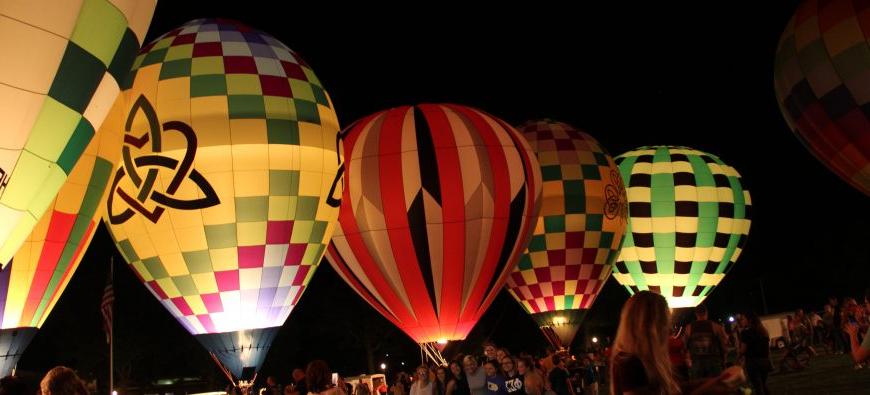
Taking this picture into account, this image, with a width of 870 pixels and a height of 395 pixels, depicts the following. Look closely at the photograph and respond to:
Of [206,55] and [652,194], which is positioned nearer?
[206,55]

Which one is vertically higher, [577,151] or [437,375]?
[577,151]

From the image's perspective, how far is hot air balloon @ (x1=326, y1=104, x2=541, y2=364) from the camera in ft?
36.2

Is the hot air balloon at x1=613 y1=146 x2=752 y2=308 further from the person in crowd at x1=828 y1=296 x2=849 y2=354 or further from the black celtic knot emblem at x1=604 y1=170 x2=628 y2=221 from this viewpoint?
the person in crowd at x1=828 y1=296 x2=849 y2=354

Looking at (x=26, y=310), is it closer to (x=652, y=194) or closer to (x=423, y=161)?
(x=423, y=161)

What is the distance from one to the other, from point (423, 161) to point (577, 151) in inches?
173

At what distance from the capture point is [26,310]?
8.37 meters

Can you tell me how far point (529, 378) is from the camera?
636 cm

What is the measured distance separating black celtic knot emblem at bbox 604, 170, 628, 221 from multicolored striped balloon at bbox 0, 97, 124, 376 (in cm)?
814

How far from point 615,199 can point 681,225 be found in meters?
1.71

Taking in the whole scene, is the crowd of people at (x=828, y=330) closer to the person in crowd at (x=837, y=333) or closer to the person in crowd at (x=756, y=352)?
the person in crowd at (x=837, y=333)

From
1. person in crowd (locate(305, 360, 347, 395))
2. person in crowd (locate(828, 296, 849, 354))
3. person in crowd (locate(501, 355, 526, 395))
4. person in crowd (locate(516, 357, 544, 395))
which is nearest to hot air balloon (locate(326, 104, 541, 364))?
person in crowd (locate(828, 296, 849, 354))

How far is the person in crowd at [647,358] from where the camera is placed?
270cm

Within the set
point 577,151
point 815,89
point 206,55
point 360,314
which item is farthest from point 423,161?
point 360,314

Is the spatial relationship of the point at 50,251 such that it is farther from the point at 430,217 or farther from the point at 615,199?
the point at 615,199
